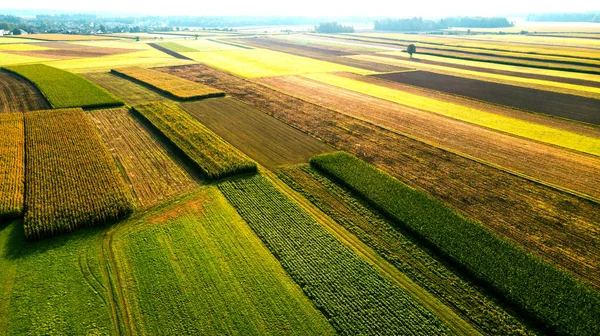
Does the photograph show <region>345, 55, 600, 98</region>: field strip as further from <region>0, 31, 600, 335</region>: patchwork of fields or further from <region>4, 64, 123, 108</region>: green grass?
<region>4, 64, 123, 108</region>: green grass

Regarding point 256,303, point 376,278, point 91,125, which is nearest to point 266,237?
point 256,303

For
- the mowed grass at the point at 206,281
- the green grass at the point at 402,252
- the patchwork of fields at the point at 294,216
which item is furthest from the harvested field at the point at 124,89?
the mowed grass at the point at 206,281

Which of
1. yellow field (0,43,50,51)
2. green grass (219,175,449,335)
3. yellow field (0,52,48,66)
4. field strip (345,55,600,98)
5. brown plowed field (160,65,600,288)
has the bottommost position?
green grass (219,175,449,335)

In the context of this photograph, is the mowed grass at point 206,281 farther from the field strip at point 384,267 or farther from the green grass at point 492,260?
the green grass at point 492,260

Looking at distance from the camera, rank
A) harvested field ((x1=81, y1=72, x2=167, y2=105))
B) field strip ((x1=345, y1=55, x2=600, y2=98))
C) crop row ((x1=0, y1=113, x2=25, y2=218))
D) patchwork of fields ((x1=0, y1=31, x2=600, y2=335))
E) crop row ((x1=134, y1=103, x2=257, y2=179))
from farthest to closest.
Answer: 1. field strip ((x1=345, y1=55, x2=600, y2=98))
2. harvested field ((x1=81, y1=72, x2=167, y2=105))
3. crop row ((x1=134, y1=103, x2=257, y2=179))
4. crop row ((x1=0, y1=113, x2=25, y2=218))
5. patchwork of fields ((x1=0, y1=31, x2=600, y2=335))

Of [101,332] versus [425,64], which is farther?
[425,64]

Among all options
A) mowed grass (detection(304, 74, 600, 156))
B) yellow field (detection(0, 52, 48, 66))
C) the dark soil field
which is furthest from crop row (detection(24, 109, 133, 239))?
yellow field (detection(0, 52, 48, 66))

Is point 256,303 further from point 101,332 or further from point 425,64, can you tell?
point 425,64
